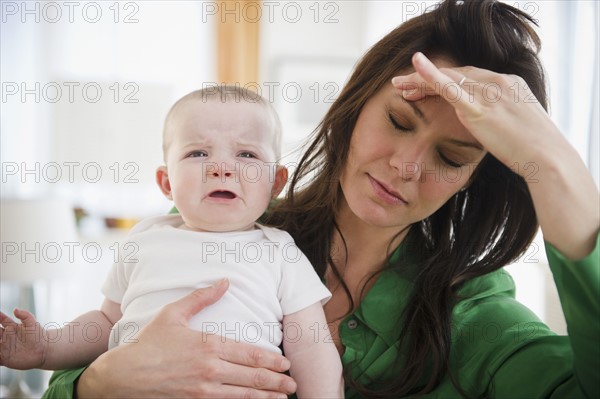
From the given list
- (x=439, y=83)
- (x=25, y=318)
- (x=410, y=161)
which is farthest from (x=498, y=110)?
(x=25, y=318)

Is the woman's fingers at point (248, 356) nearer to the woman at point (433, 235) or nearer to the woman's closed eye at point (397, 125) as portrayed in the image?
the woman at point (433, 235)

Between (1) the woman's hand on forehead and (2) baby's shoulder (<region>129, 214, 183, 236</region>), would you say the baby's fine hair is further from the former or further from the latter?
(1) the woman's hand on forehead

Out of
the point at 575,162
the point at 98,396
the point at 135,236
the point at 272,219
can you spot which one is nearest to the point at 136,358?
the point at 98,396

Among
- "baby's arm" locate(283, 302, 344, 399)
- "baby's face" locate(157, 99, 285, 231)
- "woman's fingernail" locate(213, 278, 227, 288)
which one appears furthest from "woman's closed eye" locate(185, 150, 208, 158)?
"baby's arm" locate(283, 302, 344, 399)

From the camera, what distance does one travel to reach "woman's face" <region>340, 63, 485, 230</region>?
48.8 inches

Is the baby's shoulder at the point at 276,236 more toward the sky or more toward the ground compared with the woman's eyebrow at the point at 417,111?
more toward the ground

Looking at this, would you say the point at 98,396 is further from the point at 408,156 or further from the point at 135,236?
the point at 408,156

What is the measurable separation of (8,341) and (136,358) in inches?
12.4

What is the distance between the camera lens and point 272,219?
1549 millimetres

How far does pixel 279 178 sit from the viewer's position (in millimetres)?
1346

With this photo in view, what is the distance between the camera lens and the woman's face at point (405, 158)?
4.07 ft

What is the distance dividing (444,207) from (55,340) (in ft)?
3.24

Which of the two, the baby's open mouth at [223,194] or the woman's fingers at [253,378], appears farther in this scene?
the baby's open mouth at [223,194]

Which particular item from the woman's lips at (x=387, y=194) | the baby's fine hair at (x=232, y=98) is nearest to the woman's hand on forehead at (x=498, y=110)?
the woman's lips at (x=387, y=194)
